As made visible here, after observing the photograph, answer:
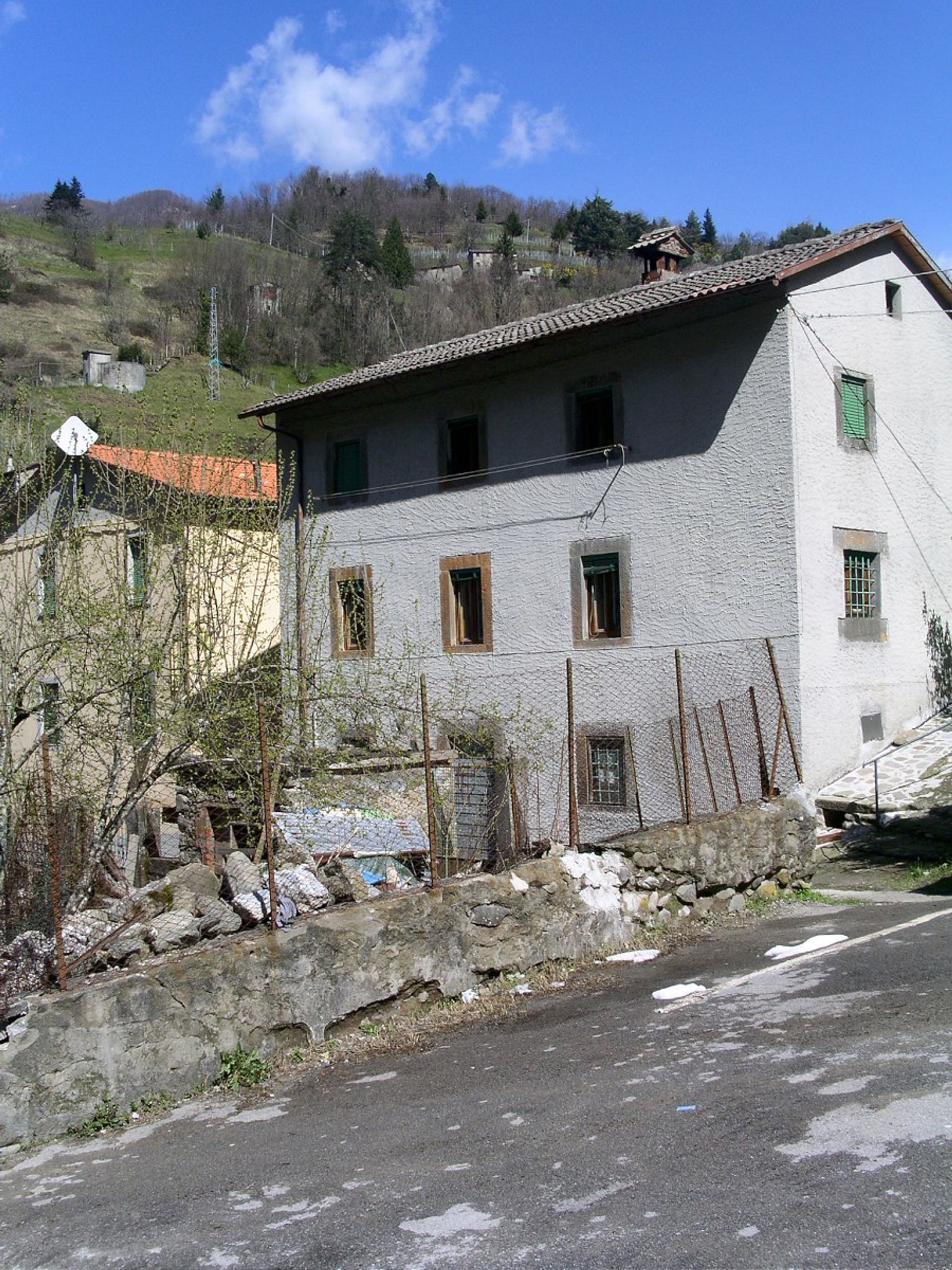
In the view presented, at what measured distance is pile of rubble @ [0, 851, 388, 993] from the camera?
6.74 meters

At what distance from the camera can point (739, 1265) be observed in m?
3.67

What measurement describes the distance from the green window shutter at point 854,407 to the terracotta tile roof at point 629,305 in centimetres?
178

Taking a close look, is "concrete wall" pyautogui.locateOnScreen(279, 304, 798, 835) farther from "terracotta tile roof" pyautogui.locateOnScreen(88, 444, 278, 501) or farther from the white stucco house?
"terracotta tile roof" pyautogui.locateOnScreen(88, 444, 278, 501)

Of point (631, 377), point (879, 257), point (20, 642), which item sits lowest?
point (20, 642)

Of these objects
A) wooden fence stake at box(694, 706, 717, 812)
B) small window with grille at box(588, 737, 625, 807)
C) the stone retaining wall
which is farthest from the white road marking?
small window with grille at box(588, 737, 625, 807)

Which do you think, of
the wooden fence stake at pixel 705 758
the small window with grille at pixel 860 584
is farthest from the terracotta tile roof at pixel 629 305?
the wooden fence stake at pixel 705 758

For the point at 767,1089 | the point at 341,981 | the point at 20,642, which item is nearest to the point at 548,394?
the point at 20,642

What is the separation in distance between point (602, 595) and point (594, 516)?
1171 mm

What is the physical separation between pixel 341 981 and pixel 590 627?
422 inches

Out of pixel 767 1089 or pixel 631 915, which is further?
pixel 631 915

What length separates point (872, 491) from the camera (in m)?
16.2

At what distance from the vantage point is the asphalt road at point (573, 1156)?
3969 millimetres

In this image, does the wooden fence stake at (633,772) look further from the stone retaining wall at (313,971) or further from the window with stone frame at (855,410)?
the stone retaining wall at (313,971)

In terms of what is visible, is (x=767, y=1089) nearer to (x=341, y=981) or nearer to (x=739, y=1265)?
(x=739, y=1265)
